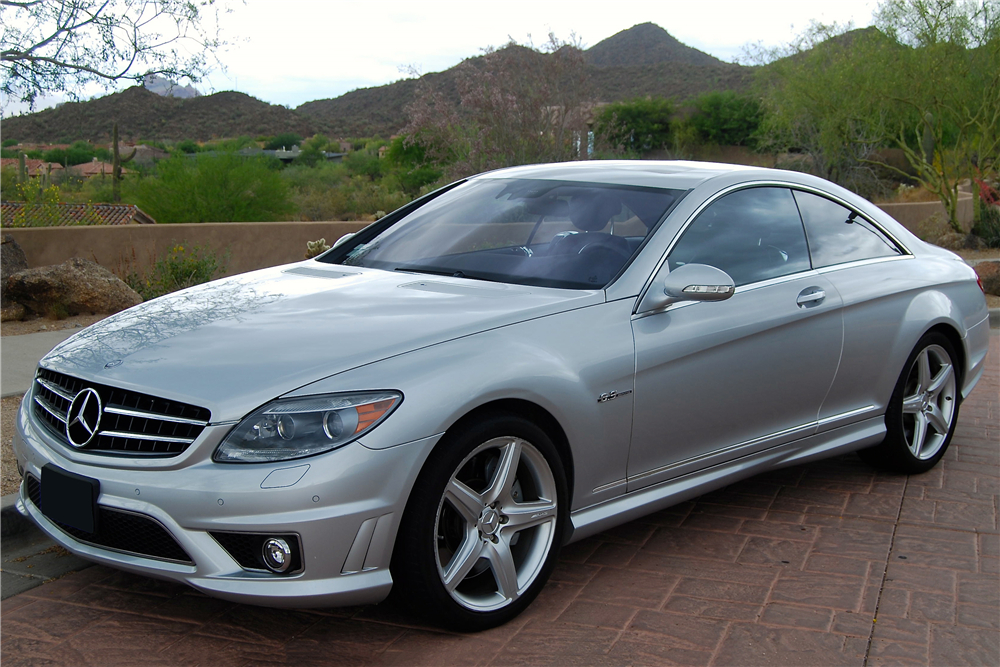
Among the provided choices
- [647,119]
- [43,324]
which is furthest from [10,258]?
[647,119]

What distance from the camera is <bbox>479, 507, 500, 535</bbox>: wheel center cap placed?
10.7 feet

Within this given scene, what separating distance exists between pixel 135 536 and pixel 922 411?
413cm

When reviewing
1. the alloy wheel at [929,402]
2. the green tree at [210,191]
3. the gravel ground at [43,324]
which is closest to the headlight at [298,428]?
the alloy wheel at [929,402]

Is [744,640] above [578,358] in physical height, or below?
below

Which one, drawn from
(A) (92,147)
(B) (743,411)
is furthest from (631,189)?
(A) (92,147)

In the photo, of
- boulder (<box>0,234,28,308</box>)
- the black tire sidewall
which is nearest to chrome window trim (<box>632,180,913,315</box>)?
the black tire sidewall

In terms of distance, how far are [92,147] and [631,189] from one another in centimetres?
3849

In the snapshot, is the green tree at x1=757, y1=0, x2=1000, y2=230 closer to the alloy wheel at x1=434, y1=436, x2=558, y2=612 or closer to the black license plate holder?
the alloy wheel at x1=434, y1=436, x2=558, y2=612

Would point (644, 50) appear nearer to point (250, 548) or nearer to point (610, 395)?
point (610, 395)

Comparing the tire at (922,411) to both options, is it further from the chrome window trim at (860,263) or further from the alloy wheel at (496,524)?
the alloy wheel at (496,524)

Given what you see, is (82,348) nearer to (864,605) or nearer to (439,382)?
(439,382)

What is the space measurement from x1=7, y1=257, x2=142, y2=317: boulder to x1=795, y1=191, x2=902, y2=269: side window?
6.83 m

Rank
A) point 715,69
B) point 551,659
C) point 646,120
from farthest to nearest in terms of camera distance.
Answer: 1. point 715,69
2. point 646,120
3. point 551,659

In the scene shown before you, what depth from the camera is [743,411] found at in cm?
412
